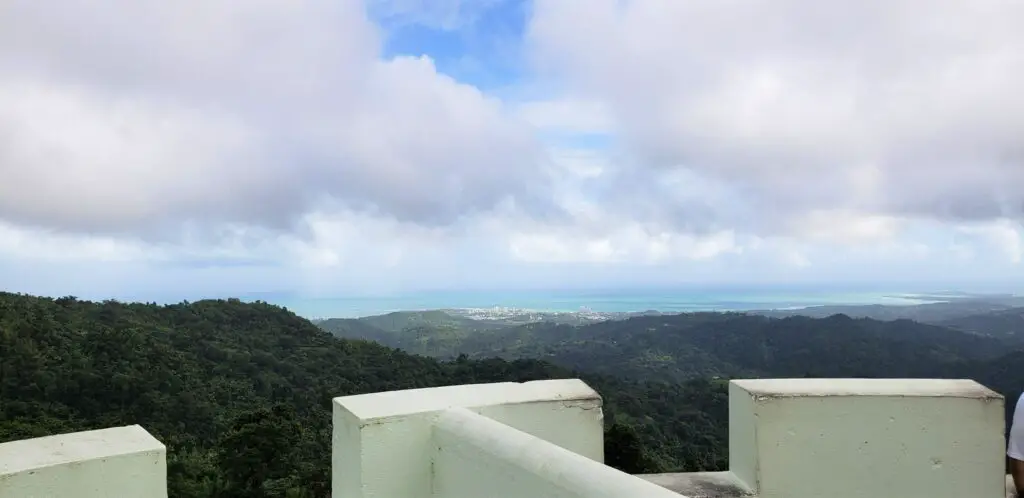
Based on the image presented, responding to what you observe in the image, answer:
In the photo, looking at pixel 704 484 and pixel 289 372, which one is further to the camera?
pixel 289 372

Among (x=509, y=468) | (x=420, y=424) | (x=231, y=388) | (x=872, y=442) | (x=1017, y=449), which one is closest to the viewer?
(x=509, y=468)

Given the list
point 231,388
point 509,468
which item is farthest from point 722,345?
point 509,468

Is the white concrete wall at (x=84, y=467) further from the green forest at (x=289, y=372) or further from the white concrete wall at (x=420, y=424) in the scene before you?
the green forest at (x=289, y=372)

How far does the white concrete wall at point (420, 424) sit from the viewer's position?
239 cm

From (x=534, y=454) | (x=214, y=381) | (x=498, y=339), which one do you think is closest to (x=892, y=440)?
(x=534, y=454)

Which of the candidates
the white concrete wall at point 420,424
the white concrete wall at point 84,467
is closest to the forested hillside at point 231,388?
the white concrete wall at point 420,424

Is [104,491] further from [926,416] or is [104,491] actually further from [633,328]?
[633,328]

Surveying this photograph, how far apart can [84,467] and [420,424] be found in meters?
1.10

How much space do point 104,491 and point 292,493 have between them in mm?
21095

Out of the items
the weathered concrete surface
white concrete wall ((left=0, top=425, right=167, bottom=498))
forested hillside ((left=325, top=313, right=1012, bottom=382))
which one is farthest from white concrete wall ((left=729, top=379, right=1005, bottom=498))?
forested hillside ((left=325, top=313, right=1012, bottom=382))

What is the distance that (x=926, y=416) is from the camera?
289 centimetres

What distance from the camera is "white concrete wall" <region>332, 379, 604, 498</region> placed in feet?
7.85

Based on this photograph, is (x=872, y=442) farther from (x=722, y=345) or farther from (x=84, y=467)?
(x=722, y=345)

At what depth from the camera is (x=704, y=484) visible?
117 inches
